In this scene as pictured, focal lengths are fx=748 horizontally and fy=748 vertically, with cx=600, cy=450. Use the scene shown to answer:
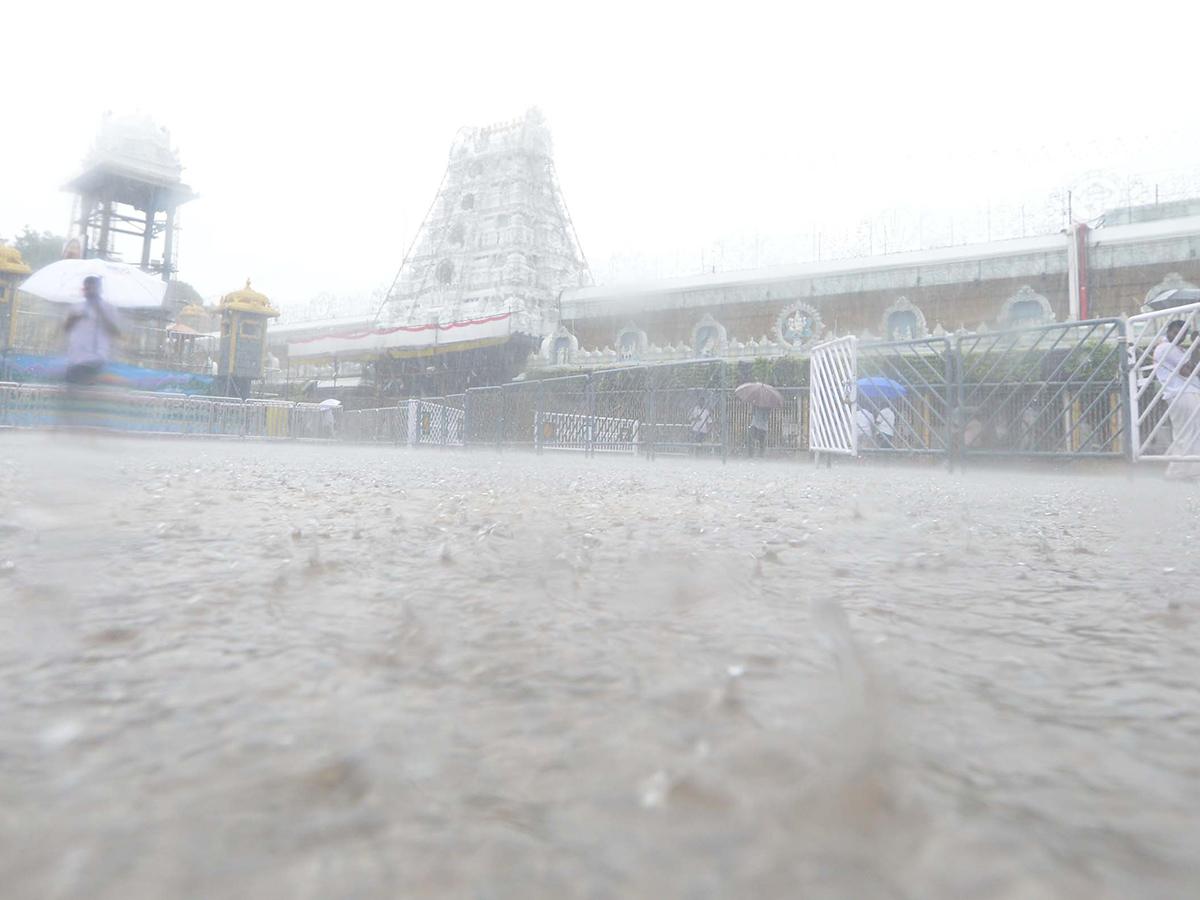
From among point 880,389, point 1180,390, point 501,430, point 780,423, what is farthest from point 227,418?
point 1180,390

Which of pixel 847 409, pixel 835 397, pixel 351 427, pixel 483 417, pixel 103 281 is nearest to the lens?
pixel 847 409

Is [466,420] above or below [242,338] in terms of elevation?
below

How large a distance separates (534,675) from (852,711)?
333 mm

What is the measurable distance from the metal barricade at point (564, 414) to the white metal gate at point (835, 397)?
3.62 m

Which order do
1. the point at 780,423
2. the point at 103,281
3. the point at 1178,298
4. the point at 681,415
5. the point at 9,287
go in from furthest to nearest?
the point at 9,287
the point at 780,423
the point at 681,415
the point at 103,281
the point at 1178,298

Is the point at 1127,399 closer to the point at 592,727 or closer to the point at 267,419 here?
the point at 592,727

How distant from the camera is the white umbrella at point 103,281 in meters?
9.07

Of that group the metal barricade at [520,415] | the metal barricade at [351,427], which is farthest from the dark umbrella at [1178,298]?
the metal barricade at [351,427]

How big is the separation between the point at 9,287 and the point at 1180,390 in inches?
961

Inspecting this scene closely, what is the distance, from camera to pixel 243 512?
2535 millimetres

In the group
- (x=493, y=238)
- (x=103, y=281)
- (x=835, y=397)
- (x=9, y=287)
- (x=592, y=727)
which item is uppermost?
(x=493, y=238)

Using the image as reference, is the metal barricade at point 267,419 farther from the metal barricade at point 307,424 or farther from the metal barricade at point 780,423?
the metal barricade at point 780,423

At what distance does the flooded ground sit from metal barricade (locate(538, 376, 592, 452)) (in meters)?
9.57

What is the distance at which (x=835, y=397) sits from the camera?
789cm
